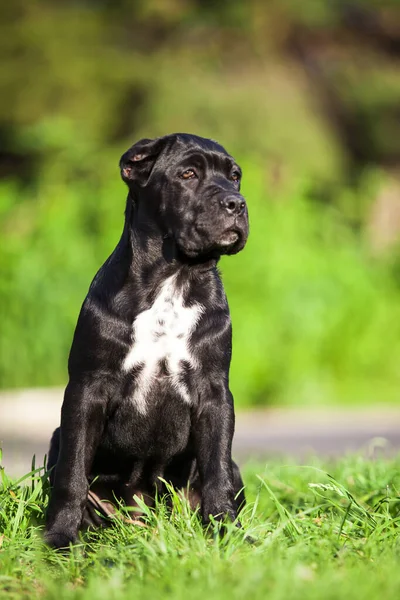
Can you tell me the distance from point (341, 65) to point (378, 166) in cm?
271

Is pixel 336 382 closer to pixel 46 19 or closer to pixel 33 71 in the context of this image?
pixel 33 71

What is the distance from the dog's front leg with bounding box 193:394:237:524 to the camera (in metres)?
3.79

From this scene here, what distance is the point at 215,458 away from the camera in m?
3.86

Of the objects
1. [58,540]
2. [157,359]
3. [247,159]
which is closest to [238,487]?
[157,359]

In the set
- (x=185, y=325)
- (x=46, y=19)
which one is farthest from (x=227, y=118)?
(x=185, y=325)

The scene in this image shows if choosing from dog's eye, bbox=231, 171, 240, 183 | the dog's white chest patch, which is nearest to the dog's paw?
the dog's white chest patch

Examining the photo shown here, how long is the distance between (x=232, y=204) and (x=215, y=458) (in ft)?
3.63

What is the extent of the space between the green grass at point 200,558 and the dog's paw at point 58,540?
0.04 meters

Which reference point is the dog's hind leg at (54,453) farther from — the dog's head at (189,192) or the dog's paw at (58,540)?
the dog's head at (189,192)

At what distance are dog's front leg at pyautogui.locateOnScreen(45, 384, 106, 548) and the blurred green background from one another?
7720 mm

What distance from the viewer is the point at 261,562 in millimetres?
2906

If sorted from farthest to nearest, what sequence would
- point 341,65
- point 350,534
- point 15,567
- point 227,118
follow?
point 341,65, point 227,118, point 350,534, point 15,567

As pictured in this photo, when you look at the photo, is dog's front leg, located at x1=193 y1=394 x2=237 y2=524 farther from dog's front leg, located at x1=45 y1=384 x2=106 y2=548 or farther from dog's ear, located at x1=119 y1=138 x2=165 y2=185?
dog's ear, located at x1=119 y1=138 x2=165 y2=185

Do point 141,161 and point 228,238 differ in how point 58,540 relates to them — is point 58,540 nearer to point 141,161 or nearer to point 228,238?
point 228,238
